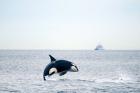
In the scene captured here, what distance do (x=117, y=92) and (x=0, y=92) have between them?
35.8ft

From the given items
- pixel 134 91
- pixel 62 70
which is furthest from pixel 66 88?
pixel 134 91

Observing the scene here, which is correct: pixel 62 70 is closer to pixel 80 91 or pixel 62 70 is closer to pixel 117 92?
pixel 80 91

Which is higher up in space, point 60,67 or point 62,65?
point 62,65

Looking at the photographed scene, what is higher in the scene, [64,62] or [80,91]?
[64,62]

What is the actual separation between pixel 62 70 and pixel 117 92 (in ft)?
18.3

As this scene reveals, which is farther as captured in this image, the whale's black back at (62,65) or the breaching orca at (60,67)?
the whale's black back at (62,65)

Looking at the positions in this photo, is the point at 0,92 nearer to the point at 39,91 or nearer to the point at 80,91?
the point at 39,91

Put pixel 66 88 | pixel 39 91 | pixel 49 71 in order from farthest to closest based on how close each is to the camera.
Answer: pixel 66 88
pixel 39 91
pixel 49 71

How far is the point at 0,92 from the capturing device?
1249 inches

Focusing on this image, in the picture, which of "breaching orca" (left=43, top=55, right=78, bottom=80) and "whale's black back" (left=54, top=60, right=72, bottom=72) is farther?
"whale's black back" (left=54, top=60, right=72, bottom=72)

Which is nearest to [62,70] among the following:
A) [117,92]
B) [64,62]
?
[64,62]

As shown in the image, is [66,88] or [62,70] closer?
[62,70]

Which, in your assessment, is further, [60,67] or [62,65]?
[62,65]

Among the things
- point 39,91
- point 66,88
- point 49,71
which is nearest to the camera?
point 49,71
